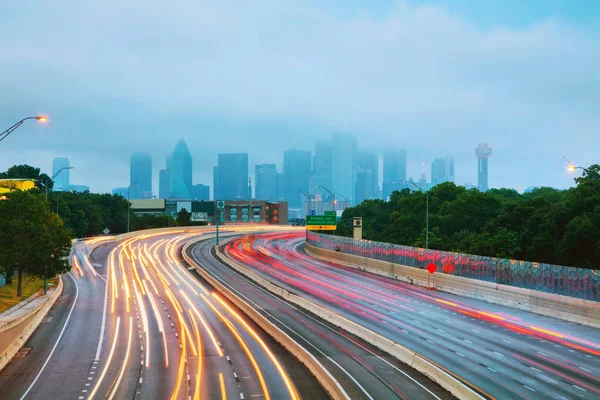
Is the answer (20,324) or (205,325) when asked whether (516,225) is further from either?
(20,324)

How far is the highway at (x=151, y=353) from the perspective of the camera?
24203 mm

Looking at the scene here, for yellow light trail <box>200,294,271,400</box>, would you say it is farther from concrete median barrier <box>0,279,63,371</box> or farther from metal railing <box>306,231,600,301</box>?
metal railing <box>306,231,600,301</box>

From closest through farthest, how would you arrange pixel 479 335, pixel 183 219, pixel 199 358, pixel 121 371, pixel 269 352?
1. pixel 121 371
2. pixel 199 358
3. pixel 269 352
4. pixel 479 335
5. pixel 183 219

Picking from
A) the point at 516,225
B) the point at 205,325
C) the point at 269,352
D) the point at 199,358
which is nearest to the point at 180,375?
the point at 199,358

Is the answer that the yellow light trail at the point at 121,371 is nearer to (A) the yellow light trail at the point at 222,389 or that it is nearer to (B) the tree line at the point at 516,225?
(A) the yellow light trail at the point at 222,389

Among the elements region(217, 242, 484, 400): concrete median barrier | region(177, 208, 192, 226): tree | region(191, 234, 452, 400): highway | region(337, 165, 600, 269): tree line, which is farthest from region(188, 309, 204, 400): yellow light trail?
region(177, 208, 192, 226): tree

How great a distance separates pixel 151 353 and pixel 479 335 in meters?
17.8

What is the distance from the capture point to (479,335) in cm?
3362

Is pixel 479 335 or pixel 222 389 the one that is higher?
pixel 479 335

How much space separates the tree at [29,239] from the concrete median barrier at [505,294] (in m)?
32.2

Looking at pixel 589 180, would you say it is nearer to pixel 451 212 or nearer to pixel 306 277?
pixel 306 277

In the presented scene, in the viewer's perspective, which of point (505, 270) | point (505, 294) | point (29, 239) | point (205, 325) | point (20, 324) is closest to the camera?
point (20, 324)

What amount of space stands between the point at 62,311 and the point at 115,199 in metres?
116

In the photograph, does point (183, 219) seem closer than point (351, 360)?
No
